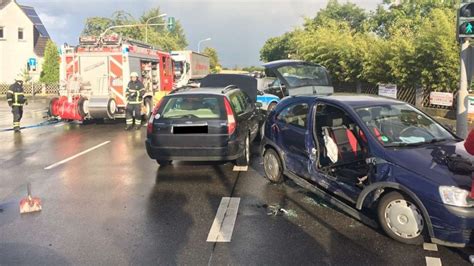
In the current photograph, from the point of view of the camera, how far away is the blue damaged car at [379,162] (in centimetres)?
442

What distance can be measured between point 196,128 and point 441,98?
435 inches

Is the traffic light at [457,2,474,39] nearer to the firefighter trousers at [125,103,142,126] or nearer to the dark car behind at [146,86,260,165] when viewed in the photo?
the dark car behind at [146,86,260,165]

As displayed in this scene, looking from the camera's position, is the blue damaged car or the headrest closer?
the blue damaged car

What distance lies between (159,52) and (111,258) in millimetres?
15126

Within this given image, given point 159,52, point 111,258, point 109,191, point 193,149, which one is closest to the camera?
point 111,258

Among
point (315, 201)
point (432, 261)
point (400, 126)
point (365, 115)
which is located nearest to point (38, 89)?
point (315, 201)

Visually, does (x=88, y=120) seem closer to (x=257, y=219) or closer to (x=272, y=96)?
(x=272, y=96)

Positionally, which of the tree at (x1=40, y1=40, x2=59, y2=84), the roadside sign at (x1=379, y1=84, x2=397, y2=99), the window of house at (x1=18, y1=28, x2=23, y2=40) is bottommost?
the roadside sign at (x1=379, y1=84, x2=397, y2=99)

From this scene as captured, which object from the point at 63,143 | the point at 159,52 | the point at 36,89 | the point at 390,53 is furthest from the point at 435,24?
the point at 36,89

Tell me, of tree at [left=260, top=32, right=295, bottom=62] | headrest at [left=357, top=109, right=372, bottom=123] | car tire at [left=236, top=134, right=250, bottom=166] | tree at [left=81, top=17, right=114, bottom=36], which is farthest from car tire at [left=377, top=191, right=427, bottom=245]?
tree at [left=81, top=17, right=114, bottom=36]

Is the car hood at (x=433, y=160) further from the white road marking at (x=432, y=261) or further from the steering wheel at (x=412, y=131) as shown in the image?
the white road marking at (x=432, y=261)

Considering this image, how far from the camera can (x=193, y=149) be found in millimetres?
7688

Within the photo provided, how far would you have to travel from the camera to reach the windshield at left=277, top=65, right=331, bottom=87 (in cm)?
1376

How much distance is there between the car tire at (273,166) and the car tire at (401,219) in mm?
2369
